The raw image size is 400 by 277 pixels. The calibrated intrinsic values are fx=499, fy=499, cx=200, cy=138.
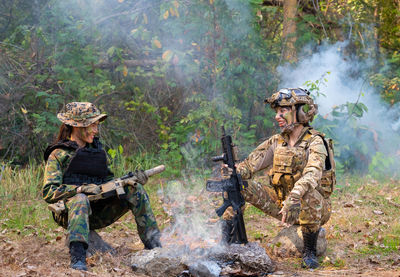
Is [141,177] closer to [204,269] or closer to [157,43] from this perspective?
[204,269]

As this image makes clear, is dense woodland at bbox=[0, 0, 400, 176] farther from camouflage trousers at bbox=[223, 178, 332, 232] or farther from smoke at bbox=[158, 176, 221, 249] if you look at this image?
camouflage trousers at bbox=[223, 178, 332, 232]

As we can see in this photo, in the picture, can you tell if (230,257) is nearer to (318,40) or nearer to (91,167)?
(91,167)

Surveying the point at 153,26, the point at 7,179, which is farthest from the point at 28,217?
the point at 153,26

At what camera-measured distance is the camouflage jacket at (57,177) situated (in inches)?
192

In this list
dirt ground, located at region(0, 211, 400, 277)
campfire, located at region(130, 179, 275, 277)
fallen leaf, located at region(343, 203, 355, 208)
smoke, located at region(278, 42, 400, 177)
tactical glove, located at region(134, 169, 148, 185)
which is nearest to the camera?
dirt ground, located at region(0, 211, 400, 277)

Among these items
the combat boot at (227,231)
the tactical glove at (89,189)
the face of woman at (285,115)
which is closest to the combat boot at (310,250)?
the combat boot at (227,231)

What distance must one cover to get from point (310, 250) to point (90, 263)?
2.23 meters

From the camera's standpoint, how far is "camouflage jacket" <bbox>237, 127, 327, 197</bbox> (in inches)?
194

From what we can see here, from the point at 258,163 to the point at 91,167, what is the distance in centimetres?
183

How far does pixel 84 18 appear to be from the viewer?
912 cm

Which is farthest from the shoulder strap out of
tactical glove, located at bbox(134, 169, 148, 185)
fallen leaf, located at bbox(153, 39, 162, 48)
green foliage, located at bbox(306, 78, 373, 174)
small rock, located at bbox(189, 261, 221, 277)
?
fallen leaf, located at bbox(153, 39, 162, 48)

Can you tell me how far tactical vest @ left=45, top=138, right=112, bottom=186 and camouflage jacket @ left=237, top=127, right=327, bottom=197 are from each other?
1.50m

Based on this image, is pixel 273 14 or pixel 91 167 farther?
pixel 273 14

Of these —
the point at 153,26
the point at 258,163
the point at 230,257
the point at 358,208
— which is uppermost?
the point at 153,26
